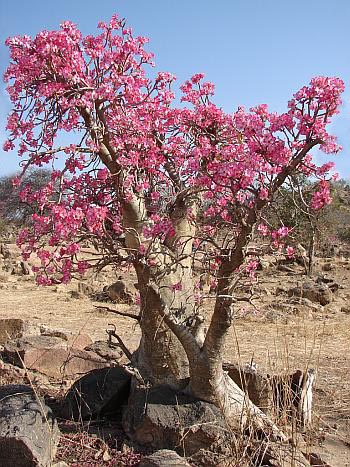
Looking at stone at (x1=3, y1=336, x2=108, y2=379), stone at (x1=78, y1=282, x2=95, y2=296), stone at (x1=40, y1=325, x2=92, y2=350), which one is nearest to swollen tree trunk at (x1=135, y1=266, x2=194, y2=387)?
stone at (x1=3, y1=336, x2=108, y2=379)

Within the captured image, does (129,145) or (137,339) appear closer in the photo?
(129,145)

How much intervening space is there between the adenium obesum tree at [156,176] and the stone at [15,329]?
3.76 meters

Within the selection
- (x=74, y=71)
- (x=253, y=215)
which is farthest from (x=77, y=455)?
(x=74, y=71)

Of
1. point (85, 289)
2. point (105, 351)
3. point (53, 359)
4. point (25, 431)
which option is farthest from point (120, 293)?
point (25, 431)

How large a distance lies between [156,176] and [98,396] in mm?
2031

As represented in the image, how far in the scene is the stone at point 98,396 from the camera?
518 cm

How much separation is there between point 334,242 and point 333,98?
25.3 m

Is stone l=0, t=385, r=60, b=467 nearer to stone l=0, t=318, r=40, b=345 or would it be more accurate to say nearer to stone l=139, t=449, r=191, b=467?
stone l=139, t=449, r=191, b=467

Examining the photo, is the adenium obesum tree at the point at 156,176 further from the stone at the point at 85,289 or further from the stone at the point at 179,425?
the stone at the point at 85,289

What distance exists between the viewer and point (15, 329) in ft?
28.5

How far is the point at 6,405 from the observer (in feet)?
14.6

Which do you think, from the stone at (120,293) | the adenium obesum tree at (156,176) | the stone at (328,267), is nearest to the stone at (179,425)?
the adenium obesum tree at (156,176)

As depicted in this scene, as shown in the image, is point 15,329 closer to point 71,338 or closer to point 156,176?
point 71,338

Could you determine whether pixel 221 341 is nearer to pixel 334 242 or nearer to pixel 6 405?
pixel 6 405
